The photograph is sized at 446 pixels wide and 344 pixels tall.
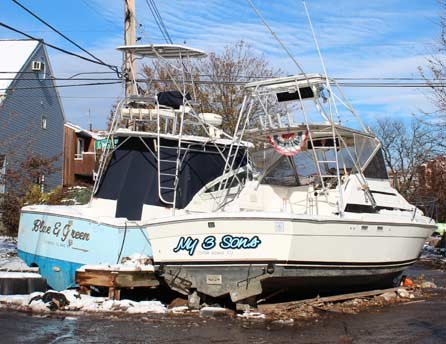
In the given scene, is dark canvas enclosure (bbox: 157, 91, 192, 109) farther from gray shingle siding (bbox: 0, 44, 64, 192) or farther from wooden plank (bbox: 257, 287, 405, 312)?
gray shingle siding (bbox: 0, 44, 64, 192)

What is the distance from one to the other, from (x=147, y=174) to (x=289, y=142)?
3247mm

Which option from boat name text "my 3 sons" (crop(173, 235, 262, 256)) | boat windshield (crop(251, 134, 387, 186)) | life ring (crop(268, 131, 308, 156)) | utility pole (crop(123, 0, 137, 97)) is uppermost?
utility pole (crop(123, 0, 137, 97))

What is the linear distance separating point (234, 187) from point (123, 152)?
2.45 meters

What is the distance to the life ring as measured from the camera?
11117 mm

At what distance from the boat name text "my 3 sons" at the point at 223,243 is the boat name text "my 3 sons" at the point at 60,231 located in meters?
2.55

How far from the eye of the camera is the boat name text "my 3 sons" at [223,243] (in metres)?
9.65

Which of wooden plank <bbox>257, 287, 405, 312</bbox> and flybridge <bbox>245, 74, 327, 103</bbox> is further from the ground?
flybridge <bbox>245, 74, 327, 103</bbox>

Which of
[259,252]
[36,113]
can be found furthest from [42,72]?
[259,252]

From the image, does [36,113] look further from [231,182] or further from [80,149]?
[231,182]

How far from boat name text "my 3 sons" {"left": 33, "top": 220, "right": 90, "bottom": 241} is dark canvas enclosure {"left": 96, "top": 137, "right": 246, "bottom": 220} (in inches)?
45.0

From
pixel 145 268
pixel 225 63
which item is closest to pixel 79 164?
pixel 225 63

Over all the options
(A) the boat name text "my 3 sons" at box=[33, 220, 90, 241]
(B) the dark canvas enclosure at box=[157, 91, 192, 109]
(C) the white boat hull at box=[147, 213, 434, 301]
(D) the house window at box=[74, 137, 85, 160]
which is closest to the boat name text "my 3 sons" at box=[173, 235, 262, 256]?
(C) the white boat hull at box=[147, 213, 434, 301]

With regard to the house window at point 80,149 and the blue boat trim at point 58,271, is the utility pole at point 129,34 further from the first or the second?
the house window at point 80,149

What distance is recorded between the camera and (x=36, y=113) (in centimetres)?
3381
